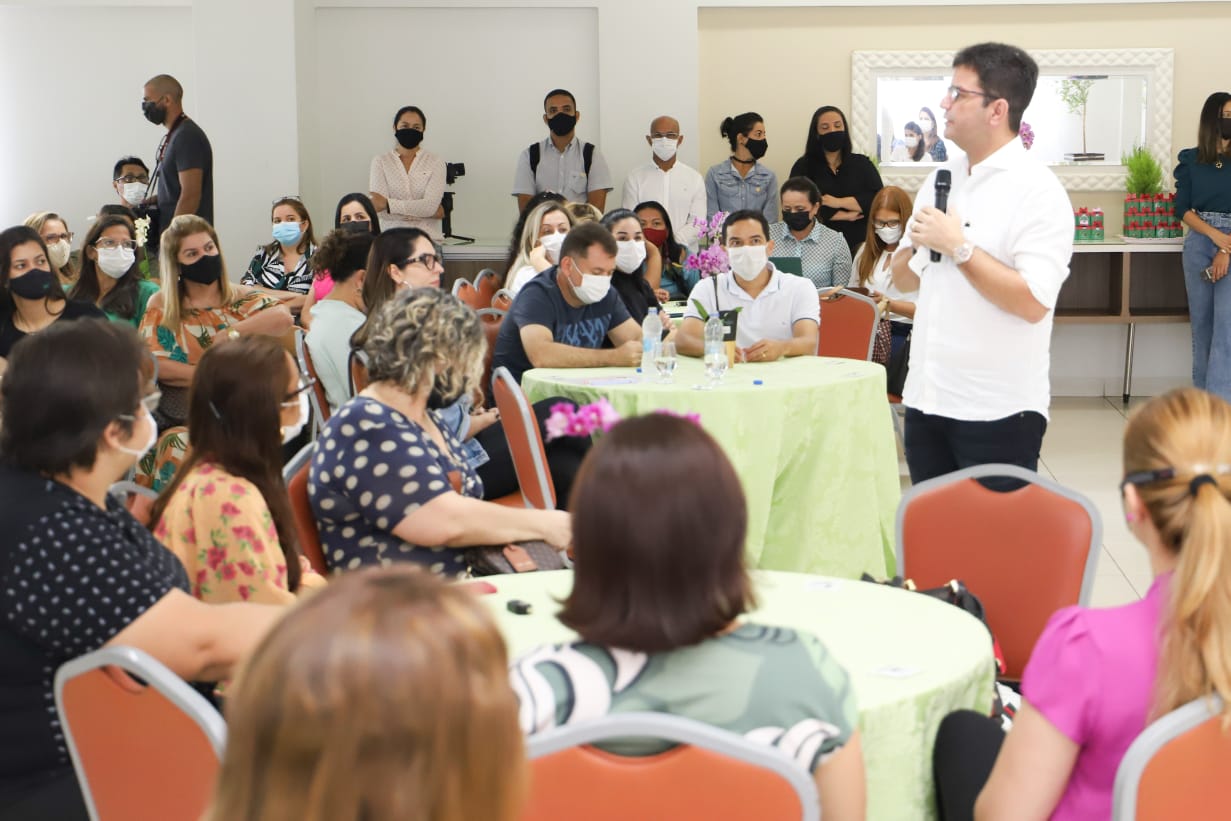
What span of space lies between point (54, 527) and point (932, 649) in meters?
1.34

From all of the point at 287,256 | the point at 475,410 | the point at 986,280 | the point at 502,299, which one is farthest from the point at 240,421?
the point at 287,256

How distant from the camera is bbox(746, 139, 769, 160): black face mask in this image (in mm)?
8586

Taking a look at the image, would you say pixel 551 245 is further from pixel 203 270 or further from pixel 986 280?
pixel 986 280

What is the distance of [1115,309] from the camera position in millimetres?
8602

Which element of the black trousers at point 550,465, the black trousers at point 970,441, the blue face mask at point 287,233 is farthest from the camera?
the blue face mask at point 287,233

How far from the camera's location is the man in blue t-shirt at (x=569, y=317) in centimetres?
486

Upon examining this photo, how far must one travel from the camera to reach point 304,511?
293 cm

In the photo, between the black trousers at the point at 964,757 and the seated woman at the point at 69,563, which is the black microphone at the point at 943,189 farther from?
the seated woman at the point at 69,563

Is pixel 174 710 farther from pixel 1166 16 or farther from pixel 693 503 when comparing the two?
pixel 1166 16

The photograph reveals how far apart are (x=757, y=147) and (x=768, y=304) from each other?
3485 mm

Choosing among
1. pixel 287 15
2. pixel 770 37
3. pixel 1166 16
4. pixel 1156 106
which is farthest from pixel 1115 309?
pixel 287 15

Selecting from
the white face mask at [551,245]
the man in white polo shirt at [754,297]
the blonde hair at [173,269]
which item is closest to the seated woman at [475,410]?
the blonde hair at [173,269]

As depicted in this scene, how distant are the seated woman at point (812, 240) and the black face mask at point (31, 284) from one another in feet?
12.9

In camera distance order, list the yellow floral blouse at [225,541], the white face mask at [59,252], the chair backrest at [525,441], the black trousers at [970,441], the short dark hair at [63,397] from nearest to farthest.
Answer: the short dark hair at [63,397] < the yellow floral blouse at [225,541] < the black trousers at [970,441] < the chair backrest at [525,441] < the white face mask at [59,252]
